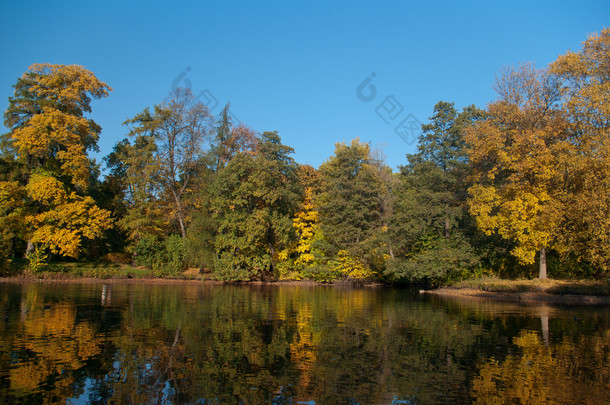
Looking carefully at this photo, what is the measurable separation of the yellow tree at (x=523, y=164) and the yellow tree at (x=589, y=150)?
1006 mm

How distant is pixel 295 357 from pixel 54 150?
129ft

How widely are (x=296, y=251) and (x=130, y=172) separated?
2004 cm

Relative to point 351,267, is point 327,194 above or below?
above

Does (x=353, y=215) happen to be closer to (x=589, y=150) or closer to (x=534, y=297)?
(x=534, y=297)

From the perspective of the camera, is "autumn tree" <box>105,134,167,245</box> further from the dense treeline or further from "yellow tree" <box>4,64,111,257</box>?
"yellow tree" <box>4,64,111,257</box>

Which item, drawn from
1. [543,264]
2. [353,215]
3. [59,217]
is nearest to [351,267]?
[353,215]

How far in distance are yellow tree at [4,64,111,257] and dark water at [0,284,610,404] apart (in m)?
20.4

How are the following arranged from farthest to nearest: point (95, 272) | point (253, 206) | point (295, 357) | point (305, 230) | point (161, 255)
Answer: point (305, 230) < point (161, 255) < point (253, 206) < point (95, 272) < point (295, 357)

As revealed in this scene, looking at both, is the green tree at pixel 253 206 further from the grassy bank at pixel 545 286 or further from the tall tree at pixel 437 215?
the grassy bank at pixel 545 286

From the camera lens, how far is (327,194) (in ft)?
142

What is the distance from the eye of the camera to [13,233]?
3725cm

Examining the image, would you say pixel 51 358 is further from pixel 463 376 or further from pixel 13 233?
pixel 13 233

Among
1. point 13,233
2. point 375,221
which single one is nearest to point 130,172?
point 13,233

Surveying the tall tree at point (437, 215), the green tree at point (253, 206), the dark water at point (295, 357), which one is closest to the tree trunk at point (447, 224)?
the tall tree at point (437, 215)
